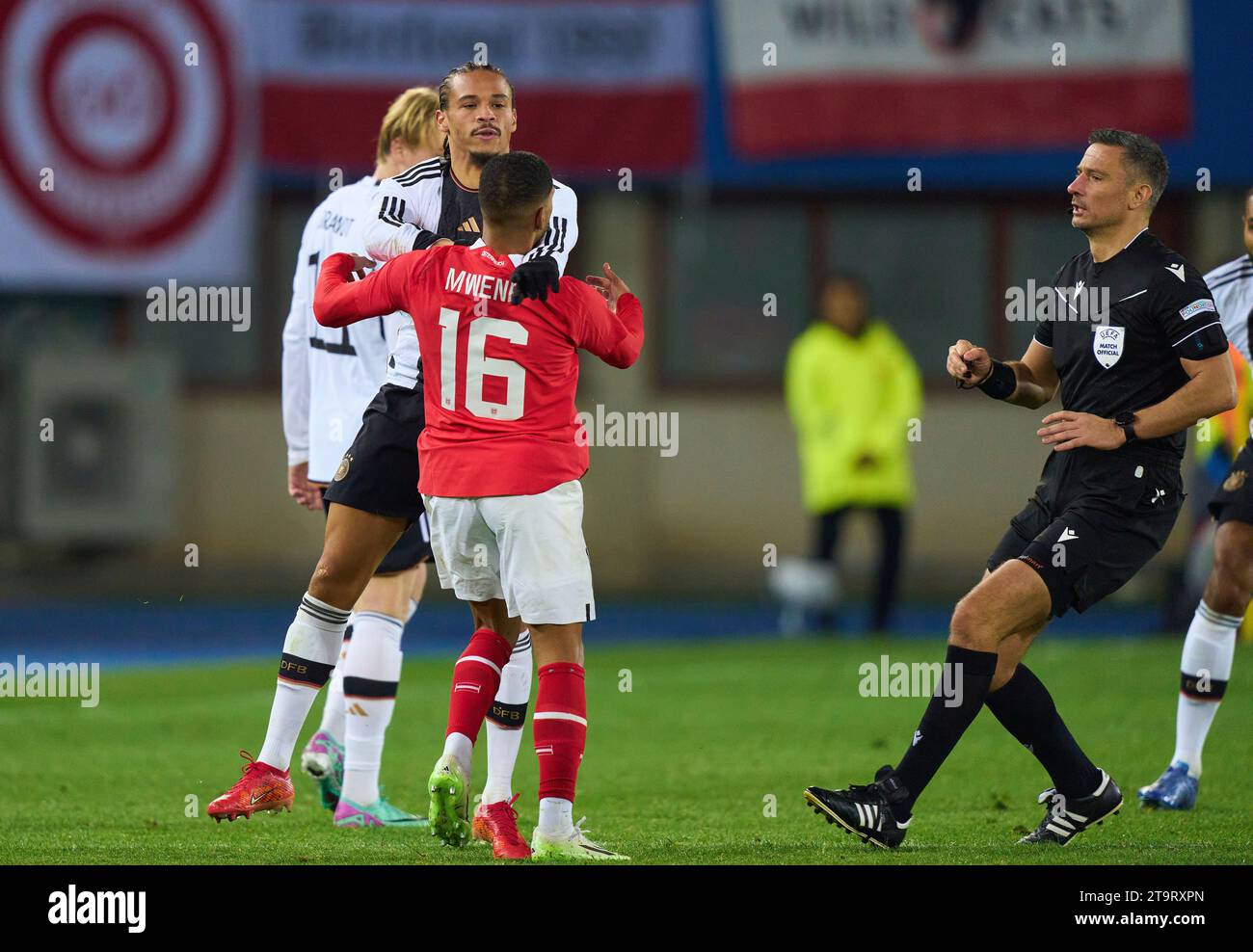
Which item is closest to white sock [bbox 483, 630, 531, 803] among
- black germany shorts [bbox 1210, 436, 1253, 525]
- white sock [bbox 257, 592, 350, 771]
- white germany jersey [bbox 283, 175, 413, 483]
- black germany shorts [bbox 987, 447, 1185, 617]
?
white sock [bbox 257, 592, 350, 771]

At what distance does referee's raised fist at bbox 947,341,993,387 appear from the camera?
631 cm

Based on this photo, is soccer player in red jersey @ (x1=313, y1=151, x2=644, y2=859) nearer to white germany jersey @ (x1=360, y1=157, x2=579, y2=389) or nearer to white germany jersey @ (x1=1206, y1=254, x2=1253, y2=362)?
white germany jersey @ (x1=360, y1=157, x2=579, y2=389)

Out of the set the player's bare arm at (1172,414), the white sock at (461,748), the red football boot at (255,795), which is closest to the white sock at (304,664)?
the red football boot at (255,795)

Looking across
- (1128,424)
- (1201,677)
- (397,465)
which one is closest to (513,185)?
(397,465)

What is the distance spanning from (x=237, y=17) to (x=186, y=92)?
0.77 m

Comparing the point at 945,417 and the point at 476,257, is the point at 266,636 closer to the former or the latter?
the point at 945,417

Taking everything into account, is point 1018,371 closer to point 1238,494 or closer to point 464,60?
point 1238,494

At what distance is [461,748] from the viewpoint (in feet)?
20.9

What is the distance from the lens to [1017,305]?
1775cm

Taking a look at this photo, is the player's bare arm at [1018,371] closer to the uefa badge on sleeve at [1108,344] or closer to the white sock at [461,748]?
the uefa badge on sleeve at [1108,344]

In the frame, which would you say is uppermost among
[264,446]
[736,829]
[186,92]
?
[186,92]
